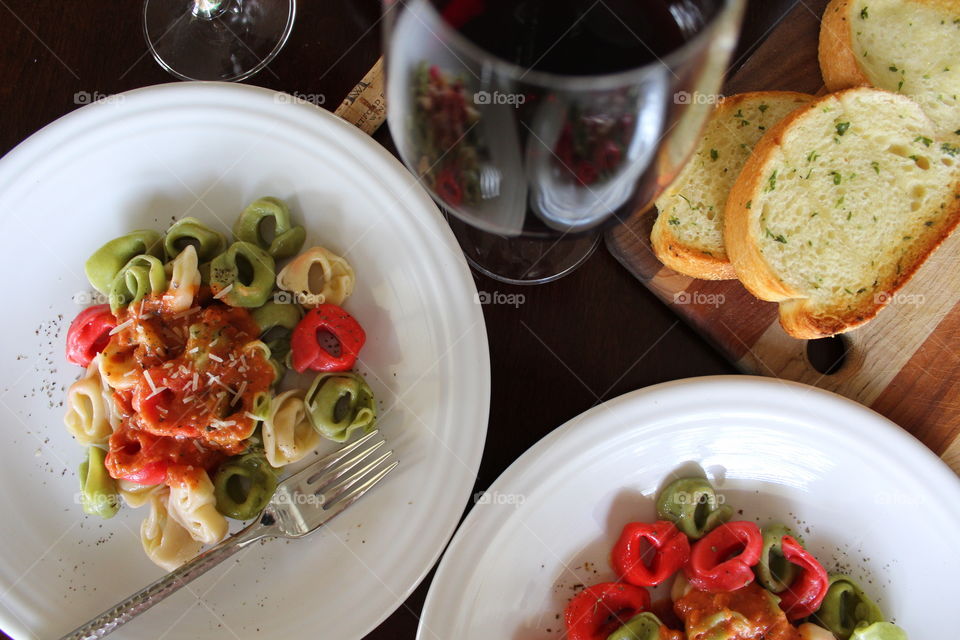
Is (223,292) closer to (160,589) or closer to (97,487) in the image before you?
(97,487)

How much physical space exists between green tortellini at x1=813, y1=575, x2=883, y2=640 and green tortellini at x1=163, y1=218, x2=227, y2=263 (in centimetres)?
165

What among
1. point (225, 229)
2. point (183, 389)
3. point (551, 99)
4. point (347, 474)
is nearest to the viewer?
point (551, 99)

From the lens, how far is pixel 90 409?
5.88 ft

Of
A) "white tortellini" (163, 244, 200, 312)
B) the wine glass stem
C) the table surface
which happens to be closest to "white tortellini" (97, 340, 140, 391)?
"white tortellini" (163, 244, 200, 312)

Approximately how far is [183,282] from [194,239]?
19 cm

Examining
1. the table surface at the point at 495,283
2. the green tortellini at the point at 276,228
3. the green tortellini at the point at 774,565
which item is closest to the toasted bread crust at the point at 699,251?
the table surface at the point at 495,283

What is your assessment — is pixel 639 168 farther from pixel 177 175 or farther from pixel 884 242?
pixel 177 175

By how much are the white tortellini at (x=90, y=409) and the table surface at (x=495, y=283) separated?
0.67m

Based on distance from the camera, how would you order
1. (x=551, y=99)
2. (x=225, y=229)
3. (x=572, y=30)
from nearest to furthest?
(x=551, y=99)
(x=572, y=30)
(x=225, y=229)

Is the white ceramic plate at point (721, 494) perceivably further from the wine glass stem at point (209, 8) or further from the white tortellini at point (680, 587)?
the wine glass stem at point (209, 8)

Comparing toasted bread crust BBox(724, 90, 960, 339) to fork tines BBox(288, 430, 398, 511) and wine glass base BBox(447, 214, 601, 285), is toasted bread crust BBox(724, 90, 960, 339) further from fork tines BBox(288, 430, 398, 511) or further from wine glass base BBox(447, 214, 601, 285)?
fork tines BBox(288, 430, 398, 511)

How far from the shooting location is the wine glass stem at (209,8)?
6.64ft

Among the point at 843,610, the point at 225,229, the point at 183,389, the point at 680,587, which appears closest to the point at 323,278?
the point at 225,229

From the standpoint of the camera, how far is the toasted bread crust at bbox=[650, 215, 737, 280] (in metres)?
1.82
